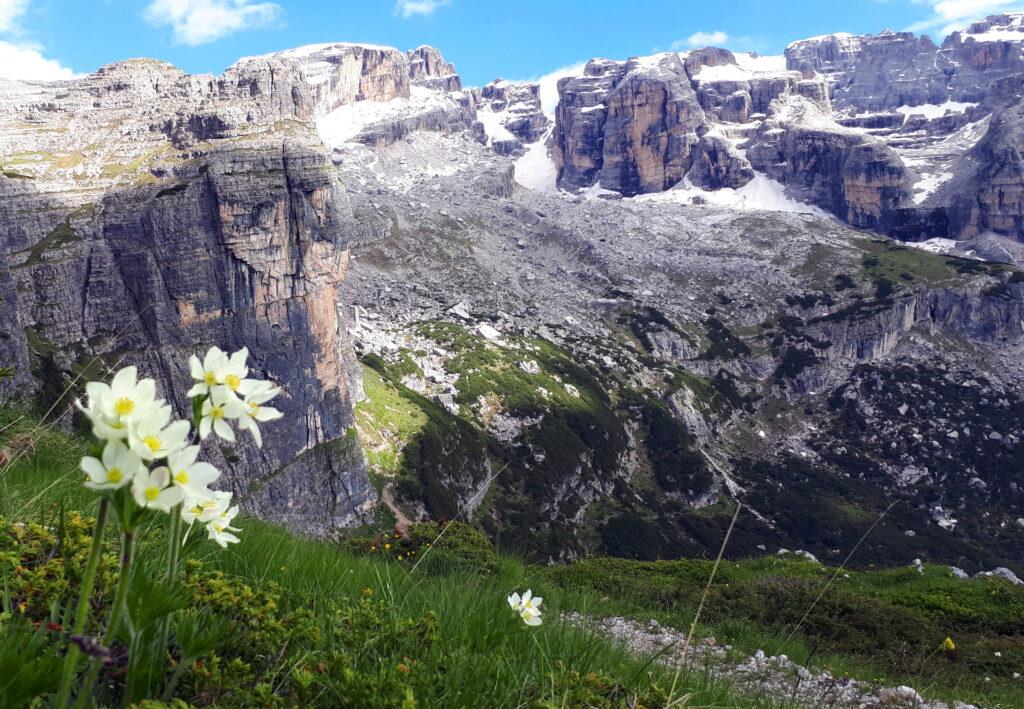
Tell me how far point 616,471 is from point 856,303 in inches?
3545

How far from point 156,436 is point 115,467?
137 millimetres

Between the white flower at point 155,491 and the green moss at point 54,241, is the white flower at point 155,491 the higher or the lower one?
the lower one

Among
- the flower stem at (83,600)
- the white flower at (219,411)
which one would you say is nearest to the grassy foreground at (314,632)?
the flower stem at (83,600)

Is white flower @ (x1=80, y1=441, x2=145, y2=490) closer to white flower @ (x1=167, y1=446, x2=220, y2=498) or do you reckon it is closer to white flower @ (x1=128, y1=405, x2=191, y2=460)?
white flower @ (x1=128, y1=405, x2=191, y2=460)

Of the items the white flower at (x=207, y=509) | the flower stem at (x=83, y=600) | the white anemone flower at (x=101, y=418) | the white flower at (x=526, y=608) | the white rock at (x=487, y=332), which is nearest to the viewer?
the flower stem at (x=83, y=600)

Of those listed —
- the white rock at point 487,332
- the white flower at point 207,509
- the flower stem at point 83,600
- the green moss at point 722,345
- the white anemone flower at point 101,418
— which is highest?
the white anemone flower at point 101,418

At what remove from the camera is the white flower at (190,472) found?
1900mm

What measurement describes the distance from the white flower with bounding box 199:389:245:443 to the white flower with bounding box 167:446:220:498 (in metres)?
0.25

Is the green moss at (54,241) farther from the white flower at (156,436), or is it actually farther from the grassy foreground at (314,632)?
the white flower at (156,436)

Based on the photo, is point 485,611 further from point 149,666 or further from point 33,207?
point 33,207

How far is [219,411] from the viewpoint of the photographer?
232cm

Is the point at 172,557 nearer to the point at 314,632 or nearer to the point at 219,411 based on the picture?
the point at 219,411

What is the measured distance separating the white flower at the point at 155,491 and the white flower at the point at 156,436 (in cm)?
6

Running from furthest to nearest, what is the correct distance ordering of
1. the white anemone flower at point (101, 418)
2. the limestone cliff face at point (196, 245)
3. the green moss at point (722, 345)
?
the green moss at point (722, 345) < the limestone cliff face at point (196, 245) < the white anemone flower at point (101, 418)
